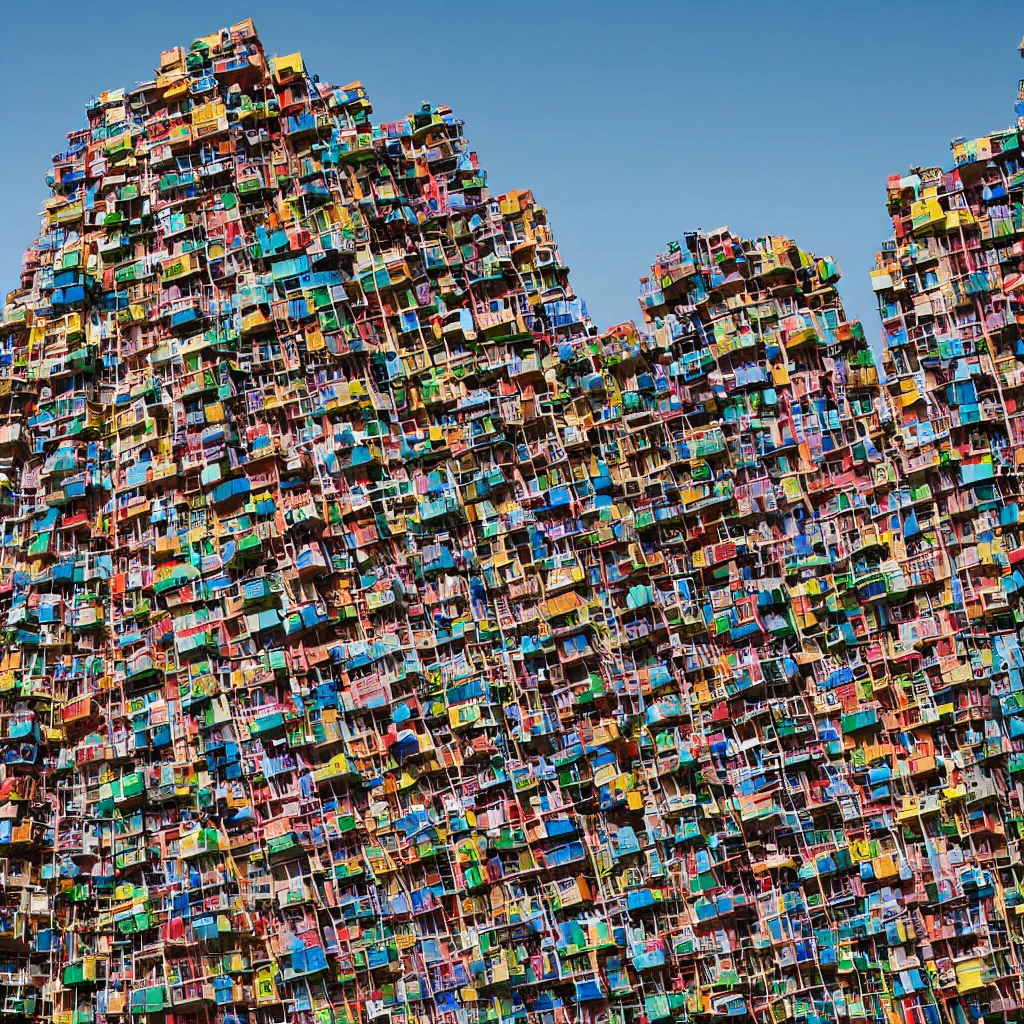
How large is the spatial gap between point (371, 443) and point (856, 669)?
3210 mm

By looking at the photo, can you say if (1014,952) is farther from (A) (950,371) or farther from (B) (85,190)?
(B) (85,190)

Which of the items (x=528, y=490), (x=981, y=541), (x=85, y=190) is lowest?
(x=981, y=541)

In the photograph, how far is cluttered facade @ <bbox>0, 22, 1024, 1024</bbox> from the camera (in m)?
11.4

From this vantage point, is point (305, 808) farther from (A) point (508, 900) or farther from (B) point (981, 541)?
(B) point (981, 541)

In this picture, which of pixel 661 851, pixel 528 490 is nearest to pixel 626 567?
pixel 528 490

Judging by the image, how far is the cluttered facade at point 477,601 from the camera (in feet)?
37.4

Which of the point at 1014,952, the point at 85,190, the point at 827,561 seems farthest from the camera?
the point at 85,190

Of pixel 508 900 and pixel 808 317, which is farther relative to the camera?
pixel 808 317

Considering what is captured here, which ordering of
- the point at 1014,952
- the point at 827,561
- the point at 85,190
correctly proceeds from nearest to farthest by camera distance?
the point at 1014,952, the point at 827,561, the point at 85,190

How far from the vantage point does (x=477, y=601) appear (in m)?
12.1

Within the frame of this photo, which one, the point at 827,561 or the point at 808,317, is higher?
the point at 808,317

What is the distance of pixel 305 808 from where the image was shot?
1164 centimetres

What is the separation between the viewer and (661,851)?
11.5 m

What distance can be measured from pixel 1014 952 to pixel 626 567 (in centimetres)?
312
